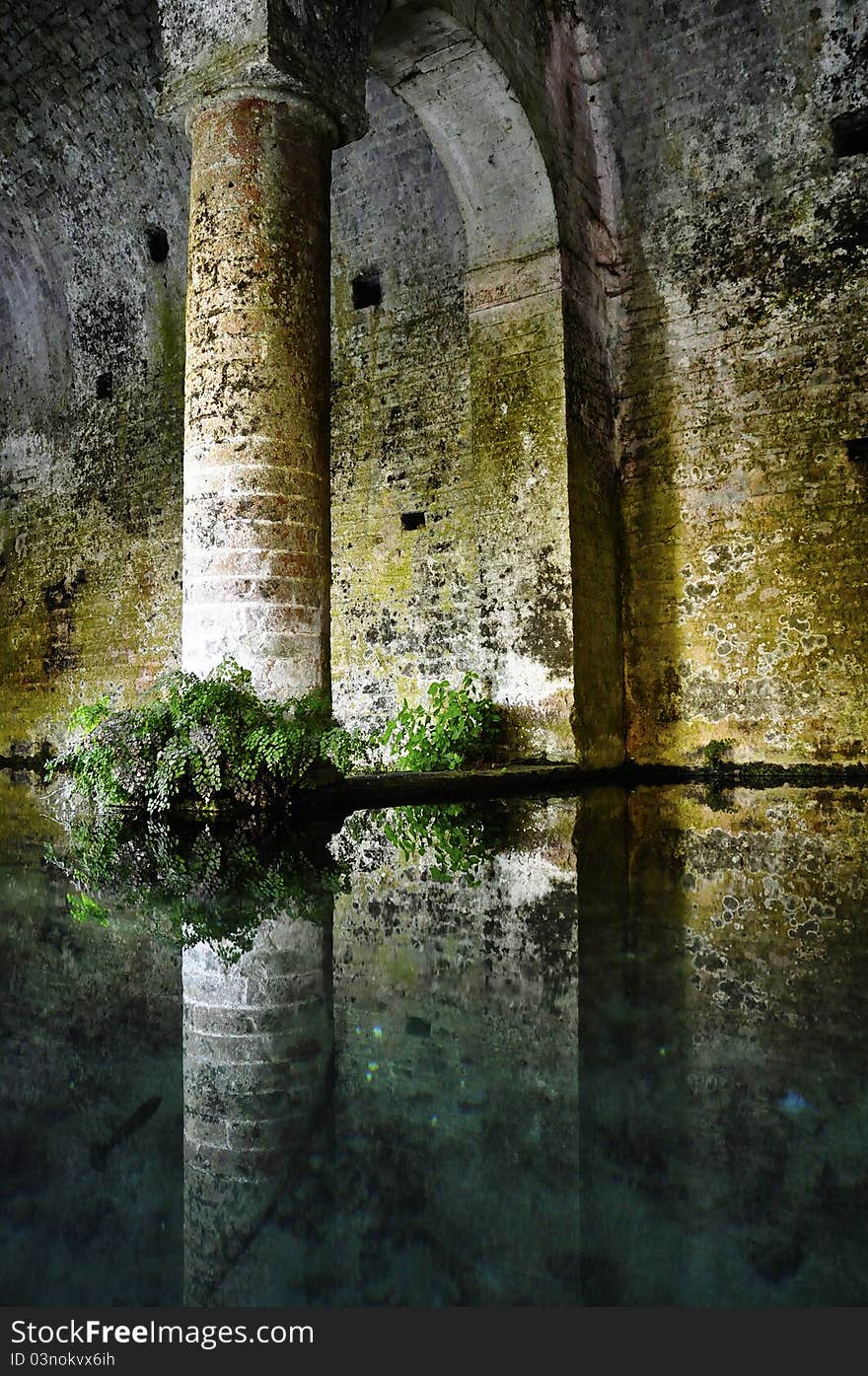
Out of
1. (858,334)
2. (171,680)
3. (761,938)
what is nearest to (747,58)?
(858,334)

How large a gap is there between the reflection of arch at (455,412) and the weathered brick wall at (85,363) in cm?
245

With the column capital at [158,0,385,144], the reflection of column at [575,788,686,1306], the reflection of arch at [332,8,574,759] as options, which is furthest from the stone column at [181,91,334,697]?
the reflection of column at [575,788,686,1306]

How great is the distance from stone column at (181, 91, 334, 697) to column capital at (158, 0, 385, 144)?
81mm

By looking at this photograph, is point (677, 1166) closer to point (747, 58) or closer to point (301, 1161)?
point (301, 1161)

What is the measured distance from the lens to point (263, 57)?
5.42 metres

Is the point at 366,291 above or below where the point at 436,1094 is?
above

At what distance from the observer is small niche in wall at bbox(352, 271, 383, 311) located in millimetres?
10179

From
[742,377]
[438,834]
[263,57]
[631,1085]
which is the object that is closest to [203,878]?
[438,834]

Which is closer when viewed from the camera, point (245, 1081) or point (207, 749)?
point (245, 1081)

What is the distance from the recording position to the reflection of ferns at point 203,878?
274 cm

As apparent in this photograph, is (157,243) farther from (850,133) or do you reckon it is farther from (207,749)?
(207,749)

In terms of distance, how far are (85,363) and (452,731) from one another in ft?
26.8

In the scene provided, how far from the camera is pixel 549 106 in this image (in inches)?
326

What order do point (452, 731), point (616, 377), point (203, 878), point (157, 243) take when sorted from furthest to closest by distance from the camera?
1. point (157, 243)
2. point (616, 377)
3. point (452, 731)
4. point (203, 878)
